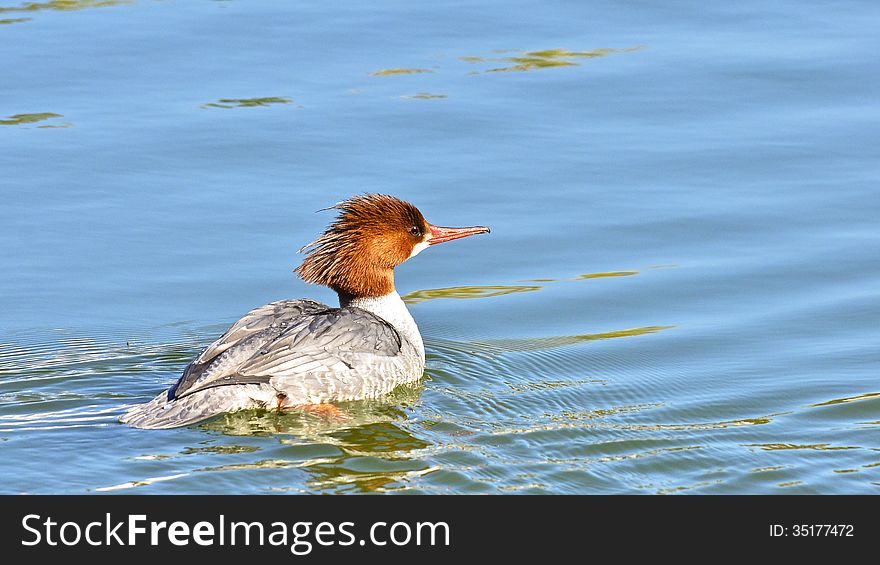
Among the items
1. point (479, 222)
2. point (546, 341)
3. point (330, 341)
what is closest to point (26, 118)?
point (479, 222)

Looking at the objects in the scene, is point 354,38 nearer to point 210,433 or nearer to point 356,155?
point 356,155

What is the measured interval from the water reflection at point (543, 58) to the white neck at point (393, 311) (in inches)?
194

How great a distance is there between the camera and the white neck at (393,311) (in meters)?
9.20

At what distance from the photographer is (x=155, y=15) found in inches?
586

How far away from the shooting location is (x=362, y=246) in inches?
363

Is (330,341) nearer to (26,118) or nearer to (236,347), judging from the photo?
(236,347)

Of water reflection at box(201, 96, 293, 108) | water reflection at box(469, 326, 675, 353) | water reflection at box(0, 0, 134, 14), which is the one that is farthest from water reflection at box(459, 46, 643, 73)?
water reflection at box(469, 326, 675, 353)

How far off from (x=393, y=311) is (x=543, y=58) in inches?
212

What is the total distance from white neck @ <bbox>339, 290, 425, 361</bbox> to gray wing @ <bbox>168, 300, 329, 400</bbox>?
64cm

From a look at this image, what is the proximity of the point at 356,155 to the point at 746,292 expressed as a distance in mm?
3625

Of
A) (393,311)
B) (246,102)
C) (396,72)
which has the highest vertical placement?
(396,72)

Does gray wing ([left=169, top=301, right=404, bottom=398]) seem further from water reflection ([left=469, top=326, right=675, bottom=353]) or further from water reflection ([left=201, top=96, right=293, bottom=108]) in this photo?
water reflection ([left=201, top=96, right=293, bottom=108])

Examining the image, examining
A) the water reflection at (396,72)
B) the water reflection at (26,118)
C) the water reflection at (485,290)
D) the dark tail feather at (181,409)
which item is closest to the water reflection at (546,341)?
the water reflection at (485,290)

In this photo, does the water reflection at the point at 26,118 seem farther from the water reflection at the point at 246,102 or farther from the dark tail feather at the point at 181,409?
the dark tail feather at the point at 181,409
